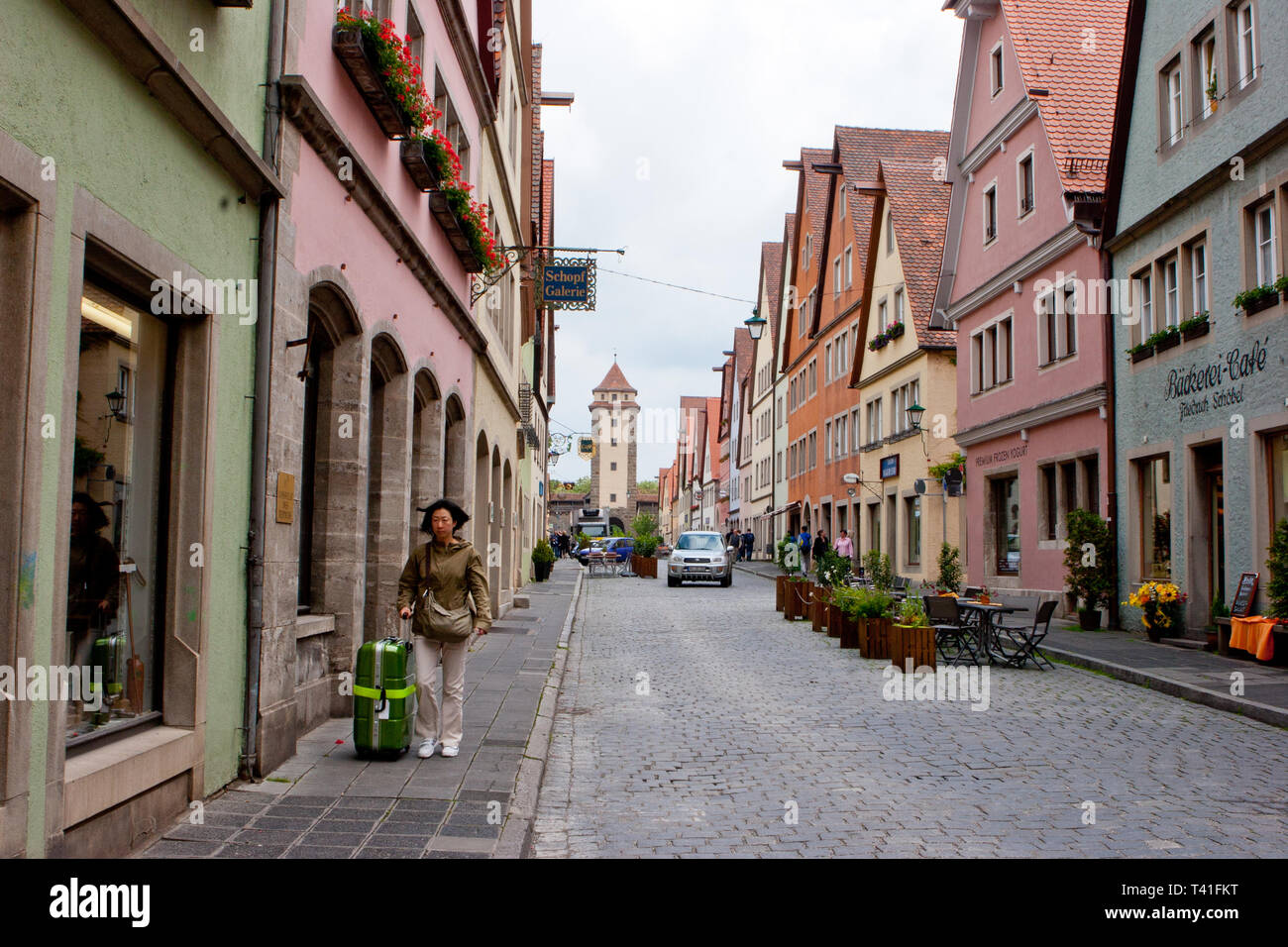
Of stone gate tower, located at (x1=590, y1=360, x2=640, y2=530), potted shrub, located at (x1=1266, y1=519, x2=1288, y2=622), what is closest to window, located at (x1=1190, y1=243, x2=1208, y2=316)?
potted shrub, located at (x1=1266, y1=519, x2=1288, y2=622)

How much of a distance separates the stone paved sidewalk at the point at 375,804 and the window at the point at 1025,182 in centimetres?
1666

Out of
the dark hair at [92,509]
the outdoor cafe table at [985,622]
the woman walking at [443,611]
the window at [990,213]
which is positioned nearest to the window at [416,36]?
the woman walking at [443,611]

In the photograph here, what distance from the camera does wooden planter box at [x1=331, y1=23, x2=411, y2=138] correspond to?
877cm

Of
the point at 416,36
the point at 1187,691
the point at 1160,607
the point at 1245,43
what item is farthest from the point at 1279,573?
the point at 416,36

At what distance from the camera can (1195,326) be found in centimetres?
1558

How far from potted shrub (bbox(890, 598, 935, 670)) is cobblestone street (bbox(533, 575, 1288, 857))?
1.71 ft

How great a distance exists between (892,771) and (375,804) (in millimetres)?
3352

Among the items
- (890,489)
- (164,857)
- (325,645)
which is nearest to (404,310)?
(325,645)

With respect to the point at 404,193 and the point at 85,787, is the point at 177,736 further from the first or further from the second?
the point at 404,193

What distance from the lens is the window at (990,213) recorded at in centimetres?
2400

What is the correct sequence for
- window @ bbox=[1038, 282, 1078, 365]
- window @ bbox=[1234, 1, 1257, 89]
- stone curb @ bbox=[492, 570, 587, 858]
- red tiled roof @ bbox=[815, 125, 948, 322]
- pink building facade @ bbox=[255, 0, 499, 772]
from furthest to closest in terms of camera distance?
1. red tiled roof @ bbox=[815, 125, 948, 322]
2. window @ bbox=[1038, 282, 1078, 365]
3. window @ bbox=[1234, 1, 1257, 89]
4. pink building facade @ bbox=[255, 0, 499, 772]
5. stone curb @ bbox=[492, 570, 587, 858]

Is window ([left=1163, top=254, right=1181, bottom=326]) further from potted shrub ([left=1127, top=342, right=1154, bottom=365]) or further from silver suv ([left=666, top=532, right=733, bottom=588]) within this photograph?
silver suv ([left=666, top=532, right=733, bottom=588])

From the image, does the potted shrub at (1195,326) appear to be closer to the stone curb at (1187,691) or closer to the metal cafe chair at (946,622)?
the stone curb at (1187,691)

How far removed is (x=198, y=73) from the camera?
591cm
